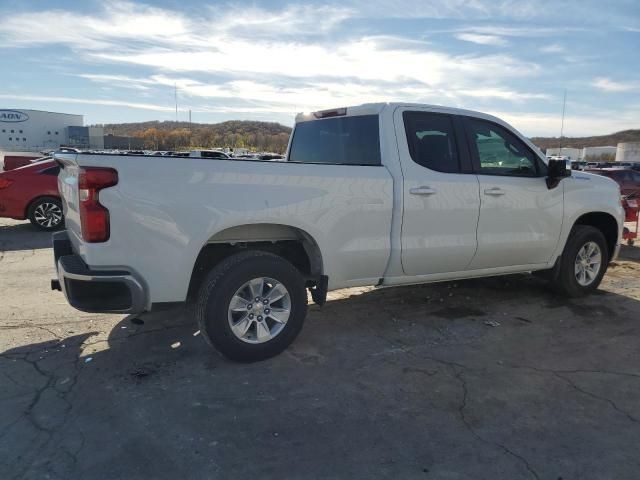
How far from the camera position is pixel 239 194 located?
12.8ft

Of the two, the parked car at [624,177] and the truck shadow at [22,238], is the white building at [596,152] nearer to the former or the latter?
the parked car at [624,177]

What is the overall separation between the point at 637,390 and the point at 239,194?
3.29 meters

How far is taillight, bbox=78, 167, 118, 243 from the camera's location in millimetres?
3508

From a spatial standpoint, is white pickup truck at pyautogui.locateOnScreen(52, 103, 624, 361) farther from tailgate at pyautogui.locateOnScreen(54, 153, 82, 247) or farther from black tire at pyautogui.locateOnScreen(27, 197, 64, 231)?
black tire at pyautogui.locateOnScreen(27, 197, 64, 231)

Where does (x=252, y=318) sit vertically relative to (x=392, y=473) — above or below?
above

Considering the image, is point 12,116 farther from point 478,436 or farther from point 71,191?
point 478,436

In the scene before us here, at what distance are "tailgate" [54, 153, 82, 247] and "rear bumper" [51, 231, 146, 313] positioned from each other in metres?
0.34

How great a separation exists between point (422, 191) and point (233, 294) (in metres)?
1.93

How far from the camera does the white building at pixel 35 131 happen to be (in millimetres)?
89438

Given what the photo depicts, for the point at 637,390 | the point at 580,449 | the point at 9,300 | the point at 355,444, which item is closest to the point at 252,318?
the point at 355,444

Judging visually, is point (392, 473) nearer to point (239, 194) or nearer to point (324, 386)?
point (324, 386)

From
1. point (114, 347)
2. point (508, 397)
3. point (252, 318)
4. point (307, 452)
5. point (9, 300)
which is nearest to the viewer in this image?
point (307, 452)

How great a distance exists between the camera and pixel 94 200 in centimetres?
353

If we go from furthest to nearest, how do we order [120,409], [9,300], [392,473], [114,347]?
[9,300] < [114,347] < [120,409] < [392,473]
